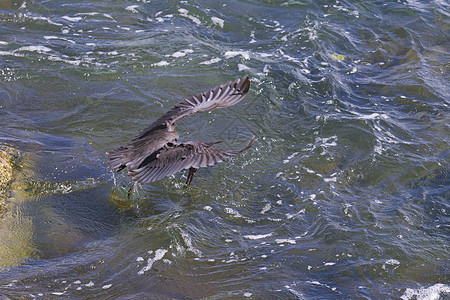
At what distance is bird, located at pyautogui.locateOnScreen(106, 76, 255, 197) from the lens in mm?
5434

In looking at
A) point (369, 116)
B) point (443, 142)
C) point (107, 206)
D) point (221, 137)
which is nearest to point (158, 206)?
point (107, 206)

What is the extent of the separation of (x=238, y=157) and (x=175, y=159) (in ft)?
5.92

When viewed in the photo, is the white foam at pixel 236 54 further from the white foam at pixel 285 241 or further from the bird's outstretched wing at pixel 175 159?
the white foam at pixel 285 241

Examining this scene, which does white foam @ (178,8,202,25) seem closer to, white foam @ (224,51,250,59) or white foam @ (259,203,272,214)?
white foam @ (224,51,250,59)

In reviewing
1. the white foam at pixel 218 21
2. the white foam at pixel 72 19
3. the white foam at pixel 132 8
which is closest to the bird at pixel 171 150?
the white foam at pixel 218 21

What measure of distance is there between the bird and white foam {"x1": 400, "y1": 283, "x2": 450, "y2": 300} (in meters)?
2.16

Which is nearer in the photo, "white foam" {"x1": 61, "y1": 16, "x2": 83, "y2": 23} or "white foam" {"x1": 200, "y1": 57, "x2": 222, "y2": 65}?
"white foam" {"x1": 200, "y1": 57, "x2": 222, "y2": 65}

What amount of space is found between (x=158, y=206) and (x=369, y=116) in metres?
3.97

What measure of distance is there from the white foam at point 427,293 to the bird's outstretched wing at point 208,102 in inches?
115

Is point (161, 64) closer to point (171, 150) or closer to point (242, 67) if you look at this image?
point (242, 67)

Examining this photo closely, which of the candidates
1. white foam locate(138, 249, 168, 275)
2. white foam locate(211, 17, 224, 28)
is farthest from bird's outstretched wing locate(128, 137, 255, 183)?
white foam locate(211, 17, 224, 28)

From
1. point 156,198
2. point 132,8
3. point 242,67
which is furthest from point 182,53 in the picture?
point 156,198

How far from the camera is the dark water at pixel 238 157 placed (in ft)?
16.9

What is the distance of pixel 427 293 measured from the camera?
5070 millimetres
